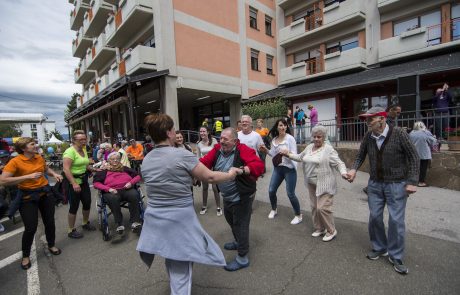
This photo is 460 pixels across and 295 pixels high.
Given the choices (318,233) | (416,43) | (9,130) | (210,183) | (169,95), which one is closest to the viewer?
(210,183)

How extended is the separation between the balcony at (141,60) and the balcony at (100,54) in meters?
6.09

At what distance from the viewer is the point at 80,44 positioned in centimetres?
2525

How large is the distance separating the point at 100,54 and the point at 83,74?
8207mm

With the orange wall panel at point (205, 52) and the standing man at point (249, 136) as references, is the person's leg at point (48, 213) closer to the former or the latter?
the standing man at point (249, 136)

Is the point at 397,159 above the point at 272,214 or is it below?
above

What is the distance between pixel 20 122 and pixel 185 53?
6652 cm

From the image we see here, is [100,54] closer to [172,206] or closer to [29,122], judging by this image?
[172,206]

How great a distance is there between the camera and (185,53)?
1428cm

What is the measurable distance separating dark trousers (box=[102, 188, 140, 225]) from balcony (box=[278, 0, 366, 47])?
53.6 feet

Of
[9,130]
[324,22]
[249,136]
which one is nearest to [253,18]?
[324,22]

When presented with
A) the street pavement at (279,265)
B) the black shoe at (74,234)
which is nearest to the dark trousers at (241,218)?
the street pavement at (279,265)

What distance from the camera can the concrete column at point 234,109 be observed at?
18281 millimetres

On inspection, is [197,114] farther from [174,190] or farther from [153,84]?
[174,190]

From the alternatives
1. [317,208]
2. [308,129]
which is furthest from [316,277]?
[308,129]
